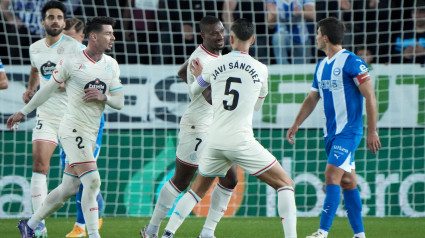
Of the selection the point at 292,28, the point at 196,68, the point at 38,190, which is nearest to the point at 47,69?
the point at 38,190

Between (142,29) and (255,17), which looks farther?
(255,17)

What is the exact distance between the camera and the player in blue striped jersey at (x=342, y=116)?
6223mm

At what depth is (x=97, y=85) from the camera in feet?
20.2

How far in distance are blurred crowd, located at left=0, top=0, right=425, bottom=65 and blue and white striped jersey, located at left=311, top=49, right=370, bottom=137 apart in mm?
3719

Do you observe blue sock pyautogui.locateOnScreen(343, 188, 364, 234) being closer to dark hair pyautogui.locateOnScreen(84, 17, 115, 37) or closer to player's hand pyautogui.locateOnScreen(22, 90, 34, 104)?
dark hair pyautogui.locateOnScreen(84, 17, 115, 37)

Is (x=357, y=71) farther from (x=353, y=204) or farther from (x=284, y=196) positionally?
(x=284, y=196)

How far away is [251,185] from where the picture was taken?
9805mm

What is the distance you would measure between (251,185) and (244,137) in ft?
14.4

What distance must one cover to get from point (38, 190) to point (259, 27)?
4.29 metres

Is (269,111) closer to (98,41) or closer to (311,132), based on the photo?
(311,132)

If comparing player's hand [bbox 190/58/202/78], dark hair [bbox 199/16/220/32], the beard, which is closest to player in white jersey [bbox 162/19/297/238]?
player's hand [bbox 190/58/202/78]

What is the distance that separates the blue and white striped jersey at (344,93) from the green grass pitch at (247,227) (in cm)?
147

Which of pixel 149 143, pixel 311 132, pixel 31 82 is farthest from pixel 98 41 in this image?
pixel 311 132

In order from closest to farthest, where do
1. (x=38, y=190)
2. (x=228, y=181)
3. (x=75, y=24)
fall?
(x=228, y=181) → (x=38, y=190) → (x=75, y=24)
